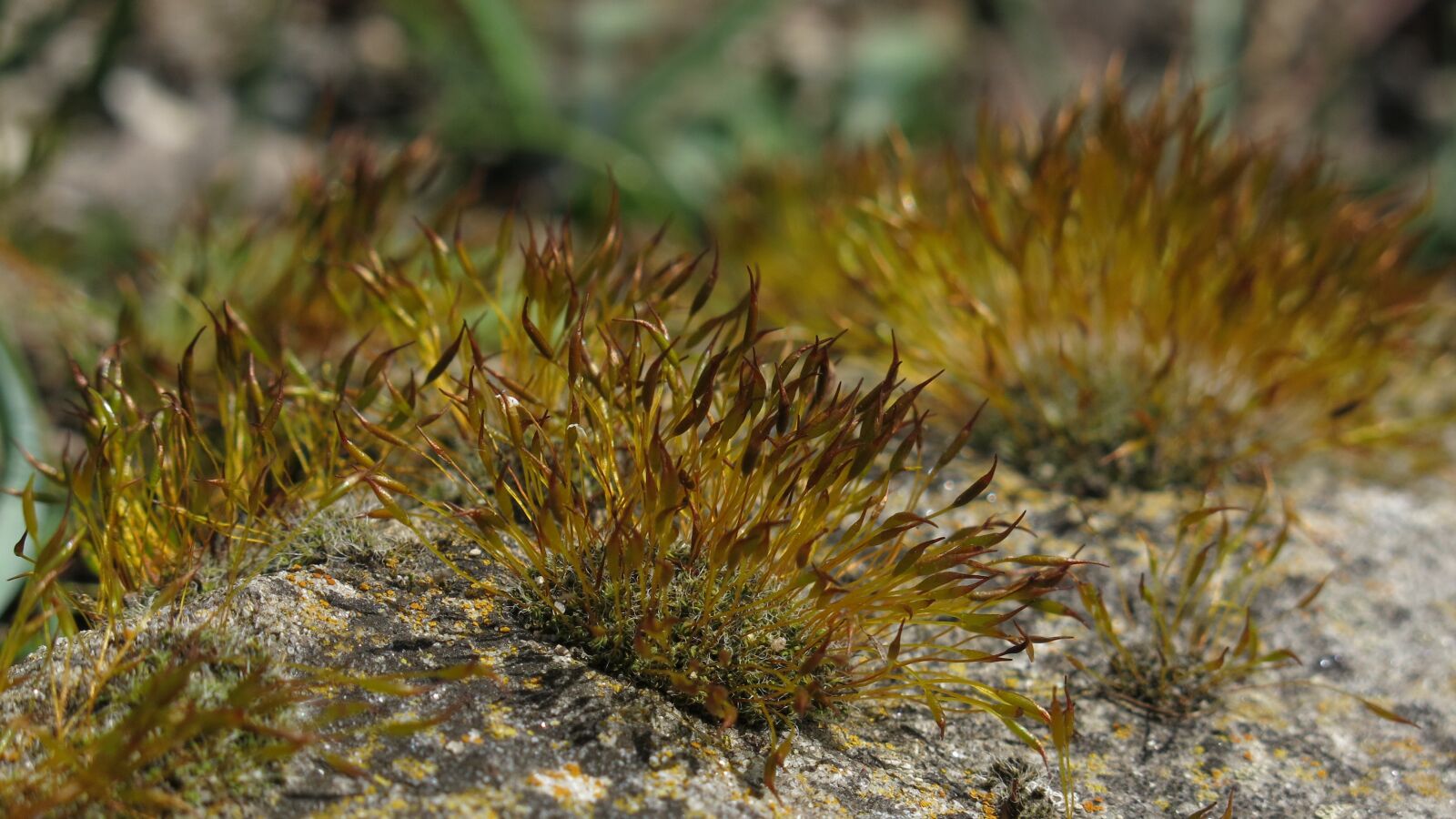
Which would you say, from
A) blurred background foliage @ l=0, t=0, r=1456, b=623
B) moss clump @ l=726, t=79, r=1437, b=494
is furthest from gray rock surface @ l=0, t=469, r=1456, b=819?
blurred background foliage @ l=0, t=0, r=1456, b=623

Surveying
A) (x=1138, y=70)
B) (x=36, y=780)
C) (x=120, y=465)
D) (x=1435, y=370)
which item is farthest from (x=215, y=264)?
(x=1138, y=70)

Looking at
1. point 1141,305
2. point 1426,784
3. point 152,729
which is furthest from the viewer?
point 1141,305

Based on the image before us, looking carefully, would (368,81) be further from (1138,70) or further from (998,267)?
(1138,70)

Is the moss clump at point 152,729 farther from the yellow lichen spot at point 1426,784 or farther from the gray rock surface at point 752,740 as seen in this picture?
the yellow lichen spot at point 1426,784

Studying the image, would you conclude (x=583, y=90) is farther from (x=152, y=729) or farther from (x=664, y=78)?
(x=152, y=729)

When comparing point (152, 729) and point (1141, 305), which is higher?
point (1141, 305)

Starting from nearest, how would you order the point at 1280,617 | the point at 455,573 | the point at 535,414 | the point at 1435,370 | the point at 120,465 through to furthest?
the point at 120,465
the point at 455,573
the point at 535,414
the point at 1280,617
the point at 1435,370

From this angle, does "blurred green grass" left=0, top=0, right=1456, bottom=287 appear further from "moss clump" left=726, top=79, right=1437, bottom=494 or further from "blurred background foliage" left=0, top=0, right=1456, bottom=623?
"moss clump" left=726, top=79, right=1437, bottom=494

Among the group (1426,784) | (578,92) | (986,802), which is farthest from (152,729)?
(578,92)

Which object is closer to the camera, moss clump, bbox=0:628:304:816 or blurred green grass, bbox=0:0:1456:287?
moss clump, bbox=0:628:304:816
